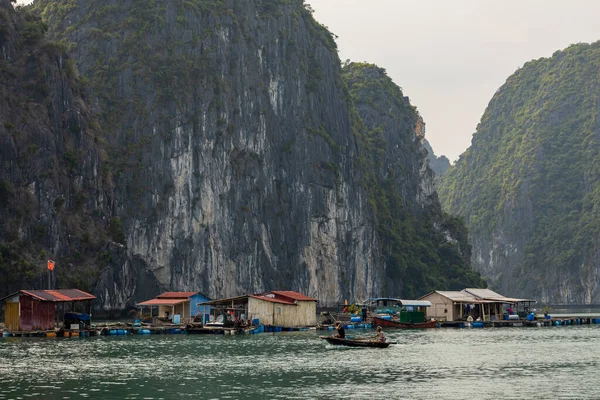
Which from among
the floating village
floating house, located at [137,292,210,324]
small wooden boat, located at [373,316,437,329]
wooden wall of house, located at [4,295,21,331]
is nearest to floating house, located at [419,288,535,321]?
the floating village

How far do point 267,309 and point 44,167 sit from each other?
44795 mm

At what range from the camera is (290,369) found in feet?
176

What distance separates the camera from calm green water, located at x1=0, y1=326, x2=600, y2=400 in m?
43.5

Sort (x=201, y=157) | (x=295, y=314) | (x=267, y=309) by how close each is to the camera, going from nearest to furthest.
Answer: (x=267, y=309)
(x=295, y=314)
(x=201, y=157)

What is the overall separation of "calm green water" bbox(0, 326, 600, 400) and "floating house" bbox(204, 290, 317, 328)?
1216cm

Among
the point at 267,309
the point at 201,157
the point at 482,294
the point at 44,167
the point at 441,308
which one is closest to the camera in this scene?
the point at 267,309

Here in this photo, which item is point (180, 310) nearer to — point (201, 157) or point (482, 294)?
point (482, 294)

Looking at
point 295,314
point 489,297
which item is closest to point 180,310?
point 295,314

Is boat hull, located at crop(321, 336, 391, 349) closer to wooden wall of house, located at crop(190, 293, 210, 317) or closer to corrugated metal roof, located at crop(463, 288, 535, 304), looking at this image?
wooden wall of house, located at crop(190, 293, 210, 317)

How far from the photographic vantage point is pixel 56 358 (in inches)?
2325

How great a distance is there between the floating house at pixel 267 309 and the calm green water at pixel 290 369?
39.9 feet

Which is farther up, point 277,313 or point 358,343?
point 277,313

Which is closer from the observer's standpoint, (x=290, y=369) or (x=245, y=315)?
(x=290, y=369)

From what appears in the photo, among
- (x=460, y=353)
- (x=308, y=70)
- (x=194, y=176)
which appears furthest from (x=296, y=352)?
(x=308, y=70)
